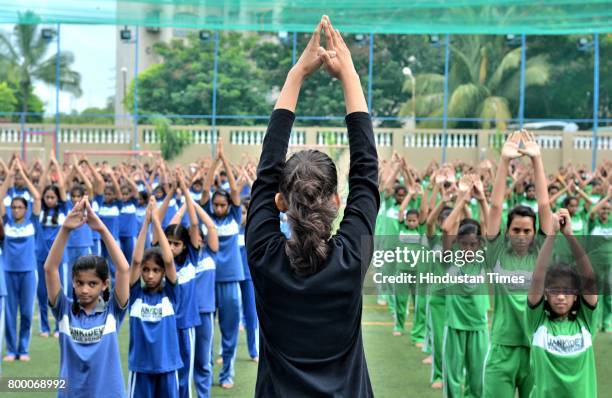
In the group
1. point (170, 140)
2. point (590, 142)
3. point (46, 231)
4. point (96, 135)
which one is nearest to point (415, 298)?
point (46, 231)

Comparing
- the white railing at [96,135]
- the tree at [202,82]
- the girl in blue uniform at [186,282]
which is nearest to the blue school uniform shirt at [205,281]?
the girl in blue uniform at [186,282]

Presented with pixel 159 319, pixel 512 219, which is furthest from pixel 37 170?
pixel 512 219

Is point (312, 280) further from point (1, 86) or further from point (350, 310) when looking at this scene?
point (1, 86)

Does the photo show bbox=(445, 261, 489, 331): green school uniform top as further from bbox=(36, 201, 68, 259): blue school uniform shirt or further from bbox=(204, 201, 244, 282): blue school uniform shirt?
→ bbox=(36, 201, 68, 259): blue school uniform shirt

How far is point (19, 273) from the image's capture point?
293 inches

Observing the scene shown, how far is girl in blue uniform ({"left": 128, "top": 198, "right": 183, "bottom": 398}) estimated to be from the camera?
15.3 feet

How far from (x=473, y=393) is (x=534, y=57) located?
25.0 metres

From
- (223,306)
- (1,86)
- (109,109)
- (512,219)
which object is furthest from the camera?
(109,109)

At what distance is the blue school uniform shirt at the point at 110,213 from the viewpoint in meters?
9.59

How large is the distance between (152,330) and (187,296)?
79cm

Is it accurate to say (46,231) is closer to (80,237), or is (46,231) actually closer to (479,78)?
(80,237)

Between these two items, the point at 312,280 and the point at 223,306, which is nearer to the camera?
the point at 312,280

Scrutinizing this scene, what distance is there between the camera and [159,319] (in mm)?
4695

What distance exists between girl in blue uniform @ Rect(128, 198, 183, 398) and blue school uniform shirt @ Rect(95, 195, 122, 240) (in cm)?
499
